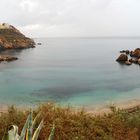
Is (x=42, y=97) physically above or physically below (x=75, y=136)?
below

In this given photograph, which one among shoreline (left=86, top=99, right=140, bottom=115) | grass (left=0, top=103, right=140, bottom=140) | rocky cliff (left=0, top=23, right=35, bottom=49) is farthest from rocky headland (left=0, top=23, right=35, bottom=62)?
grass (left=0, top=103, right=140, bottom=140)

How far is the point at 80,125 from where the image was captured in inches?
520

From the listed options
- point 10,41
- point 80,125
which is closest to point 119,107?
point 80,125

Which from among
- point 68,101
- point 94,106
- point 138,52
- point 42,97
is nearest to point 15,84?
point 42,97

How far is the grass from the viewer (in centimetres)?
1214

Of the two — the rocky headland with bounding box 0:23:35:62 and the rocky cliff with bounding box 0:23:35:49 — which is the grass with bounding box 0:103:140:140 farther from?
the rocky cliff with bounding box 0:23:35:49

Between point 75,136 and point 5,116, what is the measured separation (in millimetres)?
3920

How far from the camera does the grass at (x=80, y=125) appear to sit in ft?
39.8

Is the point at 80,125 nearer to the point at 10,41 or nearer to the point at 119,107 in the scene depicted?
the point at 119,107

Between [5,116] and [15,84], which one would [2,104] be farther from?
[5,116]

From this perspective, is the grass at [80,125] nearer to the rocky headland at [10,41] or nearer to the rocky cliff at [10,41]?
the rocky headland at [10,41]

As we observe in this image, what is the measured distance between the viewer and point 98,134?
12711mm

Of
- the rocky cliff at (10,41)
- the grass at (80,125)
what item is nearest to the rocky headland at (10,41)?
the rocky cliff at (10,41)

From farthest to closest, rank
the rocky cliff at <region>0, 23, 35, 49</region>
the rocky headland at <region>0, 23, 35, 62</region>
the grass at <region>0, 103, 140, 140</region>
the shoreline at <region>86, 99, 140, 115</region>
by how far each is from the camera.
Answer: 1. the rocky cliff at <region>0, 23, 35, 49</region>
2. the rocky headland at <region>0, 23, 35, 62</region>
3. the shoreline at <region>86, 99, 140, 115</region>
4. the grass at <region>0, 103, 140, 140</region>
